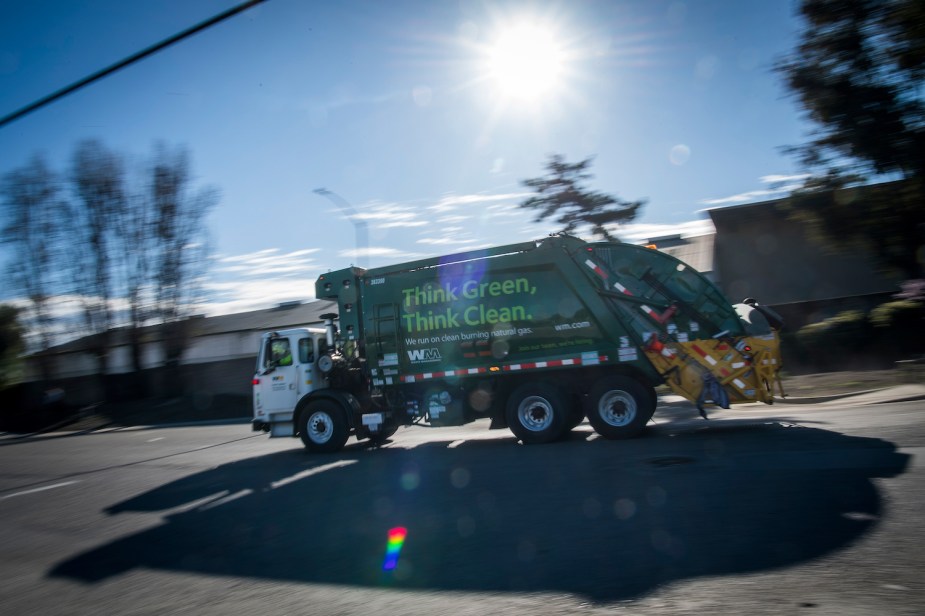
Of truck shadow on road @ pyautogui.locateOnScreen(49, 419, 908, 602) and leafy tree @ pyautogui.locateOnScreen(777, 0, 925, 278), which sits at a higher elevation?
leafy tree @ pyautogui.locateOnScreen(777, 0, 925, 278)

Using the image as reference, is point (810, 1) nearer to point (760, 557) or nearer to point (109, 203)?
point (760, 557)

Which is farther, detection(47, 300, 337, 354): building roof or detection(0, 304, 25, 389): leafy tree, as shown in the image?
detection(0, 304, 25, 389): leafy tree

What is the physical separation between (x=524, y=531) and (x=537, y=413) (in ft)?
19.3

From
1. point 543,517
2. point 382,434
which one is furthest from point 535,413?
point 543,517

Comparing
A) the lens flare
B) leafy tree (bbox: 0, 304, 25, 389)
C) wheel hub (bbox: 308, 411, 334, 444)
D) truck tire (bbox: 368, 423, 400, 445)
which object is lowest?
the lens flare

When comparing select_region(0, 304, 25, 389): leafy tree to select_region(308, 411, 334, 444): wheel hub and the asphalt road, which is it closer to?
the asphalt road

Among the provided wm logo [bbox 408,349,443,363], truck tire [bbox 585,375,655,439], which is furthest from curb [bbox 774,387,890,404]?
wm logo [bbox 408,349,443,363]

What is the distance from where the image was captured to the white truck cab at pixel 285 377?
14297mm

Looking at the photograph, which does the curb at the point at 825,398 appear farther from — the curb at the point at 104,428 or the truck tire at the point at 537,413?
the curb at the point at 104,428

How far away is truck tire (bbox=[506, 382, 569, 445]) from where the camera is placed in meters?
12.2

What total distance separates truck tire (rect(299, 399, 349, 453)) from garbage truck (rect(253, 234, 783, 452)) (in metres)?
0.03

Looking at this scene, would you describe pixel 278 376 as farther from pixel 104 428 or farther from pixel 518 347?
pixel 104 428

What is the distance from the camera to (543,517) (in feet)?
23.2

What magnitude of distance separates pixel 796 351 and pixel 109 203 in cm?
3178
